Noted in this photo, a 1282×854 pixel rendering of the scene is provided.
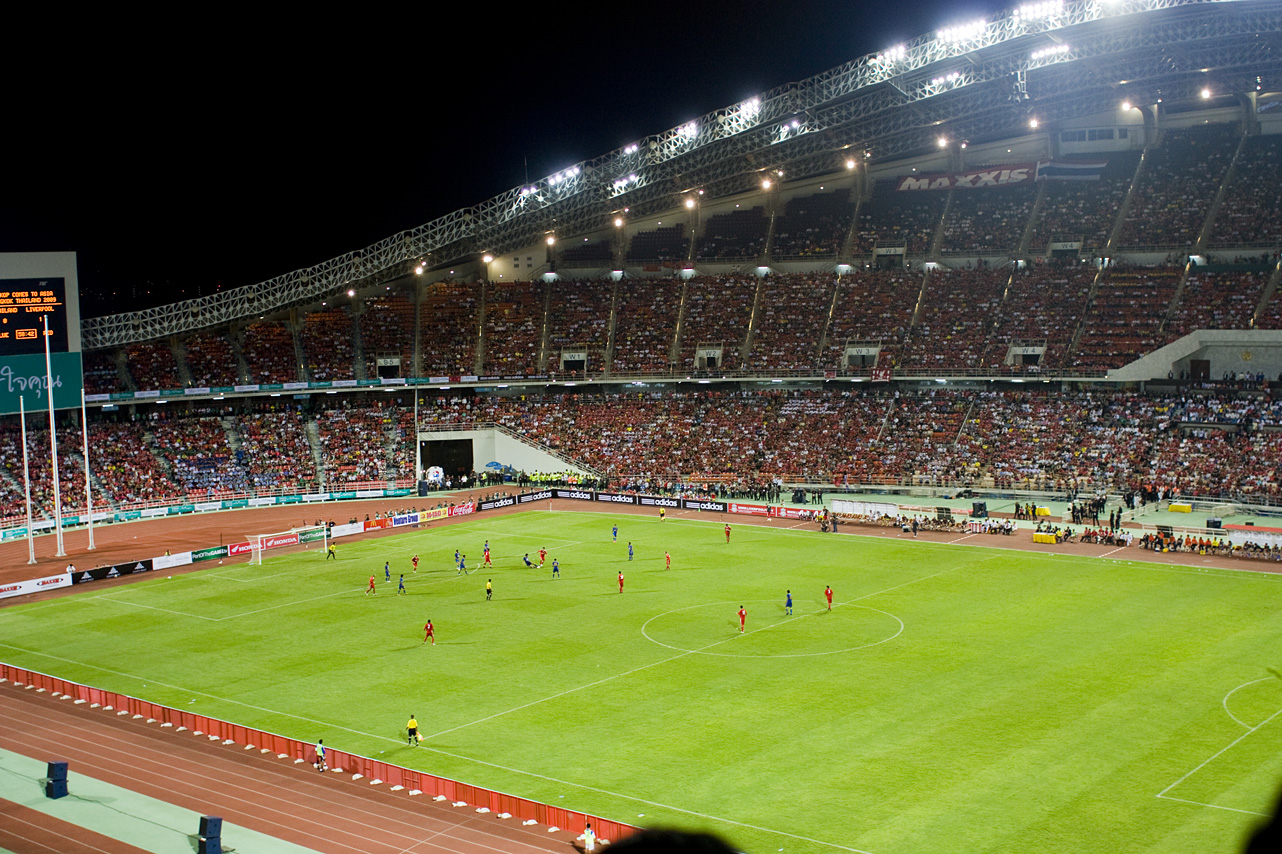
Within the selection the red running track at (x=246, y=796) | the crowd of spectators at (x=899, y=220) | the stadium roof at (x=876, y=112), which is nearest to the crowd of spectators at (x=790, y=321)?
→ the crowd of spectators at (x=899, y=220)

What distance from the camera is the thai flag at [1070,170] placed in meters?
82.2

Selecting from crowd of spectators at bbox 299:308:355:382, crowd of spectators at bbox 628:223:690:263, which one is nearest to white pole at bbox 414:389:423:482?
crowd of spectators at bbox 299:308:355:382

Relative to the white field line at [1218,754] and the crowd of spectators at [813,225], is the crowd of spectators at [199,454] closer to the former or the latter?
the crowd of spectators at [813,225]

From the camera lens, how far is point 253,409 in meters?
84.2

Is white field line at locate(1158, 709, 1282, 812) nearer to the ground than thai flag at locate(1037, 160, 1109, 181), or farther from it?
nearer to the ground

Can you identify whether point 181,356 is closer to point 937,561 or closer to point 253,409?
point 253,409

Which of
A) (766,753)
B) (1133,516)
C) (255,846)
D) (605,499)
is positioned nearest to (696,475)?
(605,499)

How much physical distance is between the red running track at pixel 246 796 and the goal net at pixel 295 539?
28458 millimetres

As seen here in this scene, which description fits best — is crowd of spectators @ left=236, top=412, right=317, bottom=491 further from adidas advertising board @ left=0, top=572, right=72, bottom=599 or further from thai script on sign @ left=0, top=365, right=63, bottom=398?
adidas advertising board @ left=0, top=572, right=72, bottom=599

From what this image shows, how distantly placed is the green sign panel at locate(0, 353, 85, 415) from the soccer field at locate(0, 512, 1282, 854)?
21243mm

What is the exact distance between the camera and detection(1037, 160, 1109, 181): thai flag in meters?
82.2

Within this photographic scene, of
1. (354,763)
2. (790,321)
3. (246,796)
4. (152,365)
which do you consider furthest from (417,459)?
(246,796)

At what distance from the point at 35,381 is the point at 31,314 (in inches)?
164

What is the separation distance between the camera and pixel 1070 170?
83.0 m
